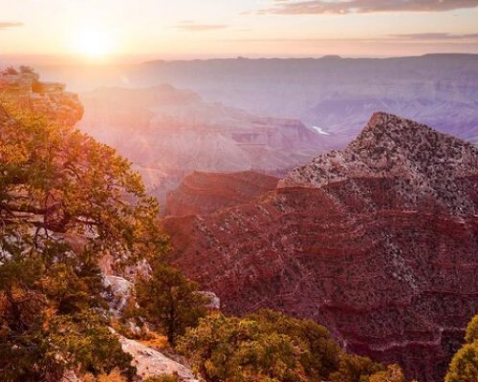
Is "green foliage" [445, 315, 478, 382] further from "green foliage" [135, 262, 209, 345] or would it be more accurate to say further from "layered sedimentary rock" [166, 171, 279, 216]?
"layered sedimentary rock" [166, 171, 279, 216]

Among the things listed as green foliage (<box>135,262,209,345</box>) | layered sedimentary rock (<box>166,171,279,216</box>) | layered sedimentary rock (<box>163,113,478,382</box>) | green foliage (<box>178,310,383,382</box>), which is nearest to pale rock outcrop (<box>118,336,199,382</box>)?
green foliage (<box>178,310,383,382</box>)

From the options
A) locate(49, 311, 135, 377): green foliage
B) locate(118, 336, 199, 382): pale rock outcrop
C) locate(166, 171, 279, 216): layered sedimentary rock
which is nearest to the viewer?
locate(49, 311, 135, 377): green foliage

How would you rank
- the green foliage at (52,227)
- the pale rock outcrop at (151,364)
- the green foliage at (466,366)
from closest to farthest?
the green foliage at (52,227) < the pale rock outcrop at (151,364) < the green foliage at (466,366)

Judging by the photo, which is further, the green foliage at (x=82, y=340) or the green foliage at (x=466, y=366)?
the green foliage at (x=466, y=366)

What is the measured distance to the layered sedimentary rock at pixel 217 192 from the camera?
105250 mm

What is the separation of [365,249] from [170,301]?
47187 mm

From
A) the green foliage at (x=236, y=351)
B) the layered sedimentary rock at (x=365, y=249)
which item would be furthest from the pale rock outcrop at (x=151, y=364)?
the layered sedimentary rock at (x=365, y=249)

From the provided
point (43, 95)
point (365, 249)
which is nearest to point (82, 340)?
point (43, 95)

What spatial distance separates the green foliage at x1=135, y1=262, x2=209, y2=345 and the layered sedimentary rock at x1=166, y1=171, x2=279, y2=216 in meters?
70.4

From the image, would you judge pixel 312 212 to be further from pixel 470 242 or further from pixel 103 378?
pixel 103 378

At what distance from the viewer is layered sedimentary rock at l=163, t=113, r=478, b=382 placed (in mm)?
64688

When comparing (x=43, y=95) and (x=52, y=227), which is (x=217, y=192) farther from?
(x=52, y=227)

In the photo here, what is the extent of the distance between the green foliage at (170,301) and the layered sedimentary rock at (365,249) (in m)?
27.9

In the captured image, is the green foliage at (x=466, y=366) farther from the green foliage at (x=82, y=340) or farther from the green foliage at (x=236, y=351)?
the green foliage at (x=82, y=340)
